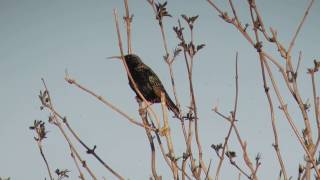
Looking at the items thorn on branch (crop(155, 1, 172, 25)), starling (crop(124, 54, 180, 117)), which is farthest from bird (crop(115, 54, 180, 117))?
thorn on branch (crop(155, 1, 172, 25))

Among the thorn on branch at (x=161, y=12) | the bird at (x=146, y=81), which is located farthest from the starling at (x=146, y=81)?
the thorn on branch at (x=161, y=12)

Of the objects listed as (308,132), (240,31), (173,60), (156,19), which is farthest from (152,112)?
(308,132)

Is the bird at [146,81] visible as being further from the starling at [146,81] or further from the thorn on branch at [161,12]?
the thorn on branch at [161,12]

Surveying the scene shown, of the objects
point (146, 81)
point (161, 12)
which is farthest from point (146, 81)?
point (161, 12)

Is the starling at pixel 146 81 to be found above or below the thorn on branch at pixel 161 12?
above

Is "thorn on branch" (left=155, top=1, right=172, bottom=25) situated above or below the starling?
below

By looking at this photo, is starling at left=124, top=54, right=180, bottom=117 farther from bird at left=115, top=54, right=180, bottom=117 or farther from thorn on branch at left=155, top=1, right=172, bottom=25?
thorn on branch at left=155, top=1, right=172, bottom=25

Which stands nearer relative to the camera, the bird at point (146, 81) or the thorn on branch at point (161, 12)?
the thorn on branch at point (161, 12)

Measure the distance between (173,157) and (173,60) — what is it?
2.86 feet

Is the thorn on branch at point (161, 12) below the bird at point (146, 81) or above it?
Answer: below

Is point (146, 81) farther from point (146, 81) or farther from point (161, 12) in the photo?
point (161, 12)

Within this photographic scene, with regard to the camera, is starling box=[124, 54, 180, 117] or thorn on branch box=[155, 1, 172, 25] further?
starling box=[124, 54, 180, 117]

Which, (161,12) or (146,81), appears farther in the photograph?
(146,81)

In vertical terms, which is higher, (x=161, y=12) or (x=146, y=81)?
(x=146, y=81)
